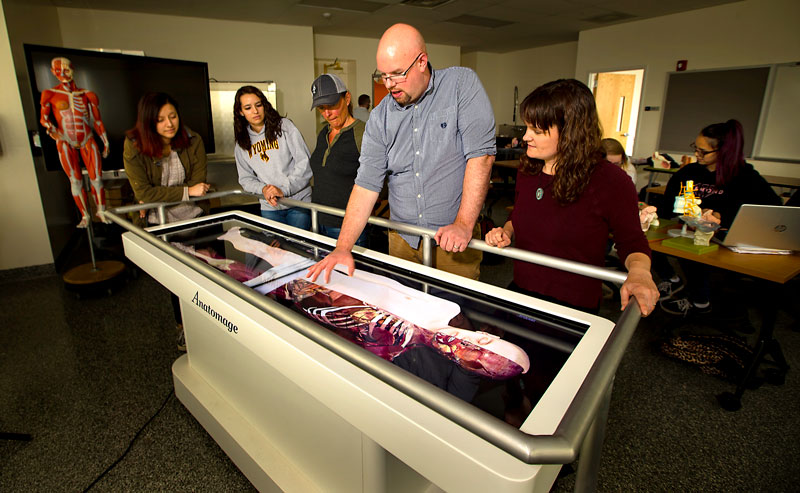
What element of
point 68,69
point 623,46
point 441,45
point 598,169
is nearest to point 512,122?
point 441,45

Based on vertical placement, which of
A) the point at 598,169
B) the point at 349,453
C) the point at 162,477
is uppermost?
the point at 598,169

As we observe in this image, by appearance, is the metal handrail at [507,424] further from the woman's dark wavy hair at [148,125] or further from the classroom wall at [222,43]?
the classroom wall at [222,43]

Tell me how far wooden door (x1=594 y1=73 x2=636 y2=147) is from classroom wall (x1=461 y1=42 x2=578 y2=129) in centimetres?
105

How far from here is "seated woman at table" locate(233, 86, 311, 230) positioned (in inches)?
101

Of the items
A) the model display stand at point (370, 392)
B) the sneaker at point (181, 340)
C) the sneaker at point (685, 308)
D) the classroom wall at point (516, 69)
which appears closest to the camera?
the model display stand at point (370, 392)

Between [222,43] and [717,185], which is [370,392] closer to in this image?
[717,185]

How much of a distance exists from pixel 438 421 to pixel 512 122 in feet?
37.1

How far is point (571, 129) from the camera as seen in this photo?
1.36 meters

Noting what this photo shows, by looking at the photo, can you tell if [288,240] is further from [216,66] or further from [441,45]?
[441,45]

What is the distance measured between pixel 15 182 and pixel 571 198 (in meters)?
4.73

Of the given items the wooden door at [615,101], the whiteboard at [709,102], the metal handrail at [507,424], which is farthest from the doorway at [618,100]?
the metal handrail at [507,424]

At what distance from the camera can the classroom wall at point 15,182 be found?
365 cm

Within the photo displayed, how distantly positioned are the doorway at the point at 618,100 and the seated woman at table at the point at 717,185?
5.84m

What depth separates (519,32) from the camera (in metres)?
8.09
